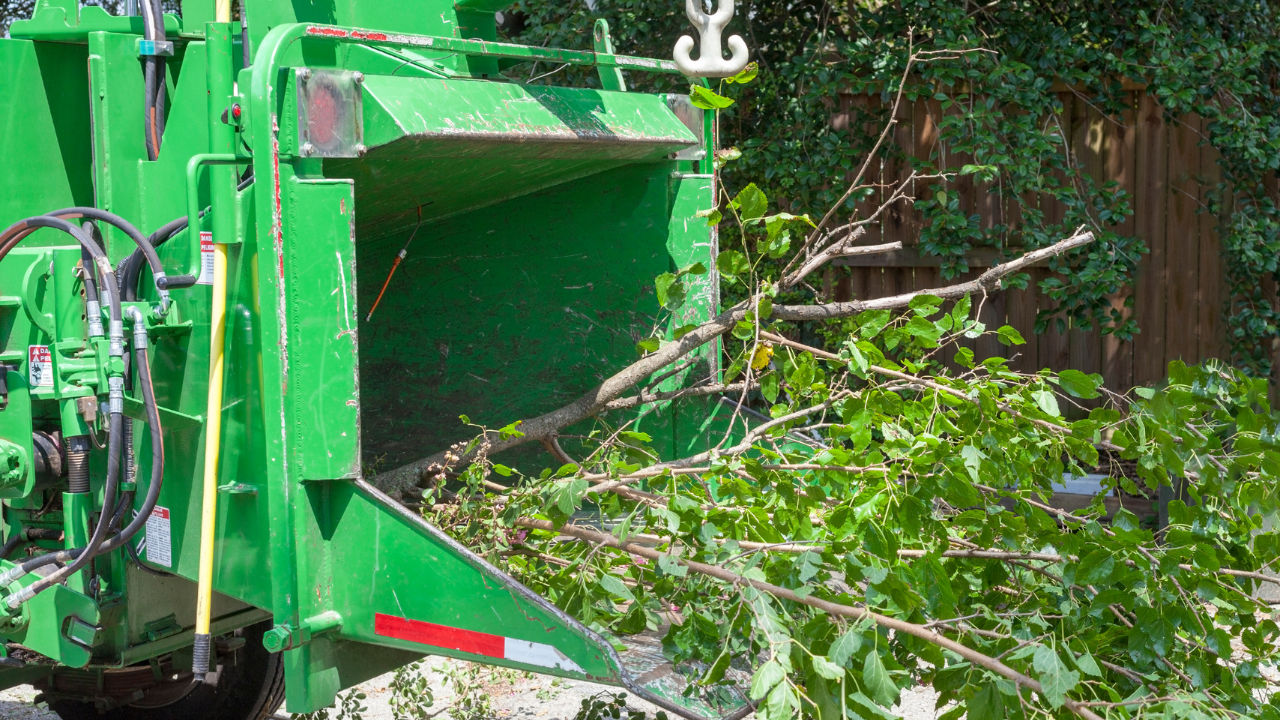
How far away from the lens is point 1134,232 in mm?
6730

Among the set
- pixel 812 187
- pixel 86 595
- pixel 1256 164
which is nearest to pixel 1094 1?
pixel 1256 164

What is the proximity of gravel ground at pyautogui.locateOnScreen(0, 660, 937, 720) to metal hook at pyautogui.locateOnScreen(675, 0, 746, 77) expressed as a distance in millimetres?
2555

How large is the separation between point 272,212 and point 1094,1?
4.88m

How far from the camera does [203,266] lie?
2842 mm

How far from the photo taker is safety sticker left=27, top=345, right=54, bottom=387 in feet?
10.1

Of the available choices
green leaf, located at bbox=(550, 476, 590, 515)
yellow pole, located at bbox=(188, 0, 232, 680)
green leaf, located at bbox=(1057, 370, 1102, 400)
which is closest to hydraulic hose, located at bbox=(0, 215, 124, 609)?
yellow pole, located at bbox=(188, 0, 232, 680)

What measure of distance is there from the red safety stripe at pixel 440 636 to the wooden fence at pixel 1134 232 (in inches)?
173

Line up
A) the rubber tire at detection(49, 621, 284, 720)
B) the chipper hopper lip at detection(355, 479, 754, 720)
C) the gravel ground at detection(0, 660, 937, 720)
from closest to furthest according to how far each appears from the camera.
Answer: the chipper hopper lip at detection(355, 479, 754, 720) → the rubber tire at detection(49, 621, 284, 720) → the gravel ground at detection(0, 660, 937, 720)

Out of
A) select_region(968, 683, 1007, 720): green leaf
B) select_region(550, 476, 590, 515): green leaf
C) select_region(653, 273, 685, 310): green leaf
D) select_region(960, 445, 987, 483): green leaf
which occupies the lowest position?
select_region(968, 683, 1007, 720): green leaf

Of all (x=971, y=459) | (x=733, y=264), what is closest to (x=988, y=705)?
(x=971, y=459)

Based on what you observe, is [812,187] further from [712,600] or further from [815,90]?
[712,600]

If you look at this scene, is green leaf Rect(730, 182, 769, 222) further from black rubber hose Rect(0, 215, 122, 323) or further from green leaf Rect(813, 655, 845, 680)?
black rubber hose Rect(0, 215, 122, 323)

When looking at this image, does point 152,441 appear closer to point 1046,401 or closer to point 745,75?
point 745,75

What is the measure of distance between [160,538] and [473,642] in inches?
34.6
